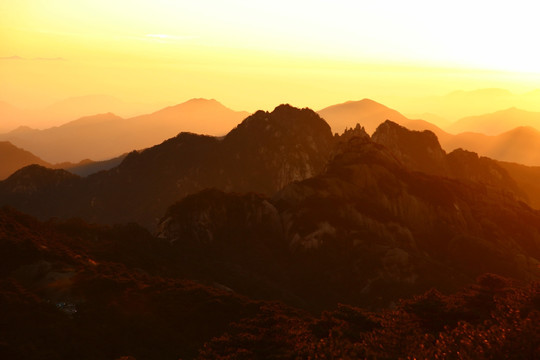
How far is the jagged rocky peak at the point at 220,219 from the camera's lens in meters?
152

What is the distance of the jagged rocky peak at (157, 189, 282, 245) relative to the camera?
498 ft

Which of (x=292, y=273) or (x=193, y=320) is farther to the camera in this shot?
(x=292, y=273)

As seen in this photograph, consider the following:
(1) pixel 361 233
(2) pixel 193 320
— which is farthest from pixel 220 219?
(2) pixel 193 320

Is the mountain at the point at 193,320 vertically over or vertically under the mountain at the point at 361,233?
over

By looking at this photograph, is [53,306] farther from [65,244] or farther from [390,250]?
[390,250]

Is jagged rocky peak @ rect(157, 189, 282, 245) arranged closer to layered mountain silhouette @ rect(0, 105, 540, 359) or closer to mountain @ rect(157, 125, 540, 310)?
mountain @ rect(157, 125, 540, 310)

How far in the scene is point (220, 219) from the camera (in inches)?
6235

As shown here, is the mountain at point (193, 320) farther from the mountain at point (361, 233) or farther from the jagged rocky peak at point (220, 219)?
the jagged rocky peak at point (220, 219)

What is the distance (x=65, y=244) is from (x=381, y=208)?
313ft

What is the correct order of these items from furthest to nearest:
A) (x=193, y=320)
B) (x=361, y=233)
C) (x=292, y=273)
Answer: (x=361, y=233), (x=292, y=273), (x=193, y=320)

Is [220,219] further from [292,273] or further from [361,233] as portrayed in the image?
[361,233]

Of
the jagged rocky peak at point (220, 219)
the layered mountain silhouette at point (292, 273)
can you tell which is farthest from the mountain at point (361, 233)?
the layered mountain silhouette at point (292, 273)

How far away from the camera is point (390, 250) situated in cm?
14125

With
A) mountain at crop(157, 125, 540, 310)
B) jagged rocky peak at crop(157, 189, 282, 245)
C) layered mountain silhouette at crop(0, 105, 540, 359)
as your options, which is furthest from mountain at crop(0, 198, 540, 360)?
jagged rocky peak at crop(157, 189, 282, 245)
